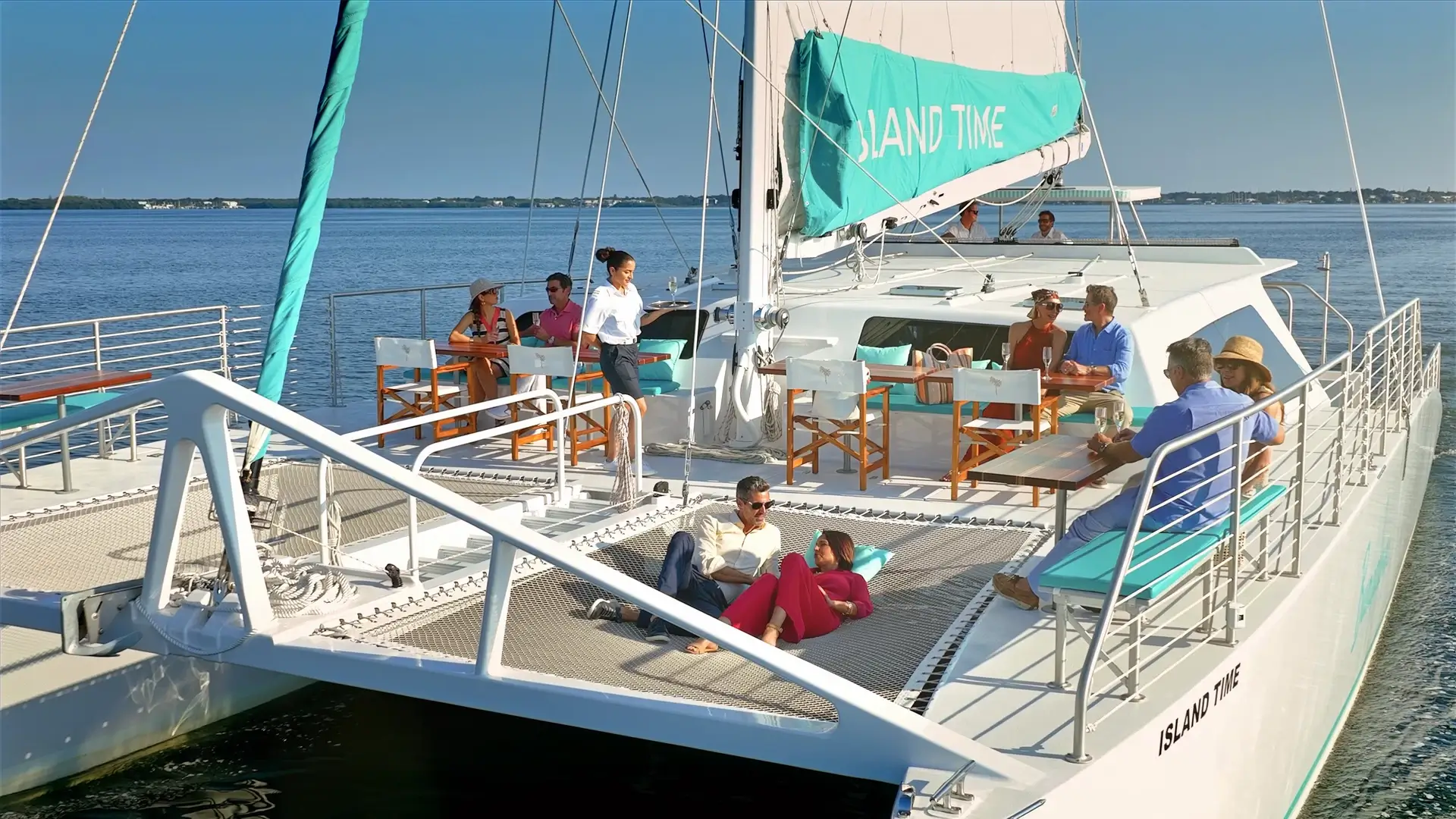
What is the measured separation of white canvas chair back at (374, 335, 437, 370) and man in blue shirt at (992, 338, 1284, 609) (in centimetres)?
553

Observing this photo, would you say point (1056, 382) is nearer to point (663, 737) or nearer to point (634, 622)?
point (634, 622)

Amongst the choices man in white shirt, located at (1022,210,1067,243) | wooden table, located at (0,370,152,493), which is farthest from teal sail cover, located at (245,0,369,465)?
man in white shirt, located at (1022,210,1067,243)

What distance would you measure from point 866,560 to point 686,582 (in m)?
0.98

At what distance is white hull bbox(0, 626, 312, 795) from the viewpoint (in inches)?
247

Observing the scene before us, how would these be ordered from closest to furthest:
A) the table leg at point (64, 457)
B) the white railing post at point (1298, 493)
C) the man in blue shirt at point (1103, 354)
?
the white railing post at point (1298, 493) → the table leg at point (64, 457) → the man in blue shirt at point (1103, 354)

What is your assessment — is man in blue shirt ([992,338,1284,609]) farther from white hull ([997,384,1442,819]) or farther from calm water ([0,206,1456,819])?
calm water ([0,206,1456,819])

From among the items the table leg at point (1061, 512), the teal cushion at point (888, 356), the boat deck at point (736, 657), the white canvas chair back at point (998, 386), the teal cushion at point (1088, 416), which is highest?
the teal cushion at point (888, 356)

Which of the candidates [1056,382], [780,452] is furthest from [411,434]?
[1056,382]

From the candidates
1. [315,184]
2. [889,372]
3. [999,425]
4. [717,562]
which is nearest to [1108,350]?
[999,425]

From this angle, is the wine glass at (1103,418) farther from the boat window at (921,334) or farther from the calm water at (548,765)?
the calm water at (548,765)

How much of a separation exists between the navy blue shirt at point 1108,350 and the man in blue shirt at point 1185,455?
8.72 ft

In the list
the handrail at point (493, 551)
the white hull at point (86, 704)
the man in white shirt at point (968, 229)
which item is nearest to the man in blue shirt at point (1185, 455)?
the handrail at point (493, 551)

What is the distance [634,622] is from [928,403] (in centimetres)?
375

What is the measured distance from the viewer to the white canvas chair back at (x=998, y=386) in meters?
8.29
